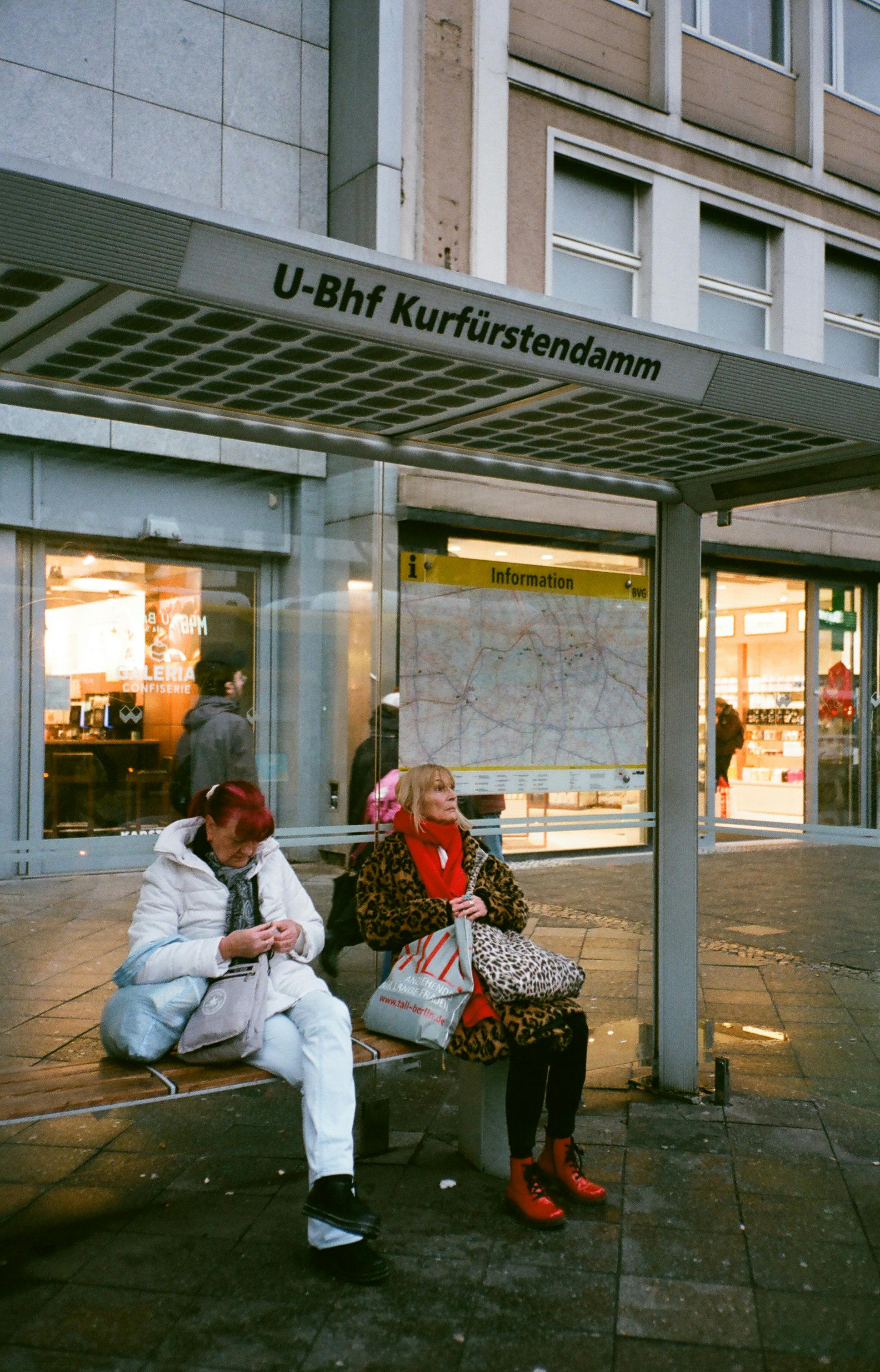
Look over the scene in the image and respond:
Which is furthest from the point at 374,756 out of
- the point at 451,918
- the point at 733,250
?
the point at 733,250

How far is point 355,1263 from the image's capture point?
329cm

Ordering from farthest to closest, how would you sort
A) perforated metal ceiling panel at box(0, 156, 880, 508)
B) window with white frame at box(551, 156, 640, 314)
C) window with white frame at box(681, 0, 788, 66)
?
window with white frame at box(681, 0, 788, 66) → window with white frame at box(551, 156, 640, 314) → perforated metal ceiling panel at box(0, 156, 880, 508)

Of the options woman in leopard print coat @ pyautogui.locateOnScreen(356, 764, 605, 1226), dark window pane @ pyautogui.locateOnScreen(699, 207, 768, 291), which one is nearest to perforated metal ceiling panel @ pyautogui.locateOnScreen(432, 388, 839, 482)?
woman in leopard print coat @ pyautogui.locateOnScreen(356, 764, 605, 1226)

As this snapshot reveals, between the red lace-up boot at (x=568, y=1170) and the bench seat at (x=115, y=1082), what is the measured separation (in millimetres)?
579

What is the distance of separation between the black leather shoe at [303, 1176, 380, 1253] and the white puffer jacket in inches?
23.0

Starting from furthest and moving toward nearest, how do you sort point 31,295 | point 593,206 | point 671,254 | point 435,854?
point 671,254, point 593,206, point 435,854, point 31,295

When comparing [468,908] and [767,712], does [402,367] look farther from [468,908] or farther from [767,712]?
[767,712]

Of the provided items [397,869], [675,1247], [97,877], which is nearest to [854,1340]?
[675,1247]

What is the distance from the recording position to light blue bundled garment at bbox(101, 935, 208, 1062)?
3.60 m

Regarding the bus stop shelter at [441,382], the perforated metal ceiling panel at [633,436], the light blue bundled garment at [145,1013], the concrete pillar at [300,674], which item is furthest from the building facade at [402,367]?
the light blue bundled garment at [145,1013]

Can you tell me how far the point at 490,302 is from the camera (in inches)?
126

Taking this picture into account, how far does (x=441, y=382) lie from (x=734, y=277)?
11.0 m

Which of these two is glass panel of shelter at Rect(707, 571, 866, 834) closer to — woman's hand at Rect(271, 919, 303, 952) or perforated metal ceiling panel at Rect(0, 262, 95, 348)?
woman's hand at Rect(271, 919, 303, 952)

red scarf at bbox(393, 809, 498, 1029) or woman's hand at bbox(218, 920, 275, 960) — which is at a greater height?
red scarf at bbox(393, 809, 498, 1029)
